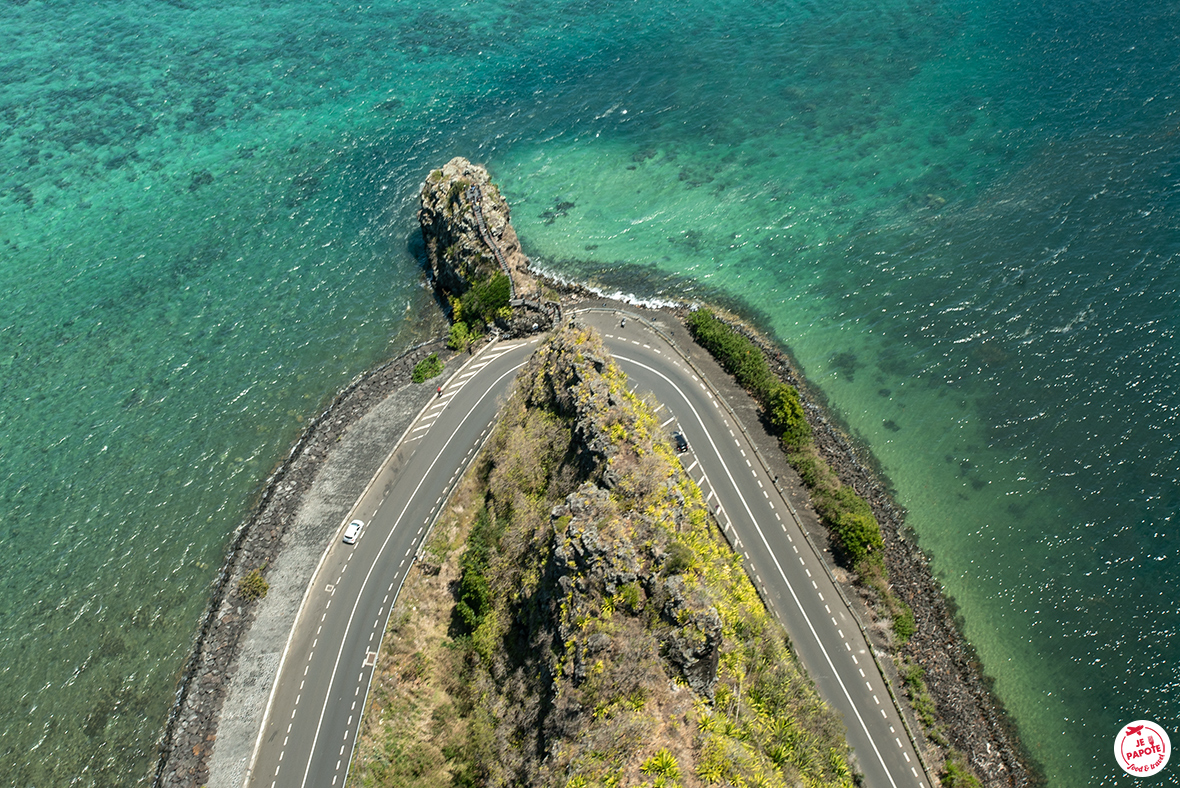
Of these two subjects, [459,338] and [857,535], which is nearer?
[857,535]

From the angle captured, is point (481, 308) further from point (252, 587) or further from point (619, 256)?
point (252, 587)

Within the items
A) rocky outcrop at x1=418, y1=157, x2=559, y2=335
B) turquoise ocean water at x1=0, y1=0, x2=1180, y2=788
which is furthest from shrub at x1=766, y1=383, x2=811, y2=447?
rocky outcrop at x1=418, y1=157, x2=559, y2=335


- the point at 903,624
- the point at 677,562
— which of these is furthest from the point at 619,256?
the point at 903,624

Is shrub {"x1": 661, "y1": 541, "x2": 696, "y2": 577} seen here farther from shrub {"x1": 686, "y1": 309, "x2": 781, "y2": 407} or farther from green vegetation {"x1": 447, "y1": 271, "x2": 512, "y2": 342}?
green vegetation {"x1": 447, "y1": 271, "x2": 512, "y2": 342}

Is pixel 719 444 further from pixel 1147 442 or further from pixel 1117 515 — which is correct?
pixel 1147 442

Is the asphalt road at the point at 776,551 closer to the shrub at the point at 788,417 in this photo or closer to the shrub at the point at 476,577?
the shrub at the point at 788,417

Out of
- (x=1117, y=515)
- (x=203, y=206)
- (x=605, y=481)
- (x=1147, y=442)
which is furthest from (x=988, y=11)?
(x=203, y=206)

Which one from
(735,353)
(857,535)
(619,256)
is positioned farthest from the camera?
(619,256)

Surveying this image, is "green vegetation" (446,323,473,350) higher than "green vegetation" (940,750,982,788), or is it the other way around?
"green vegetation" (446,323,473,350)
